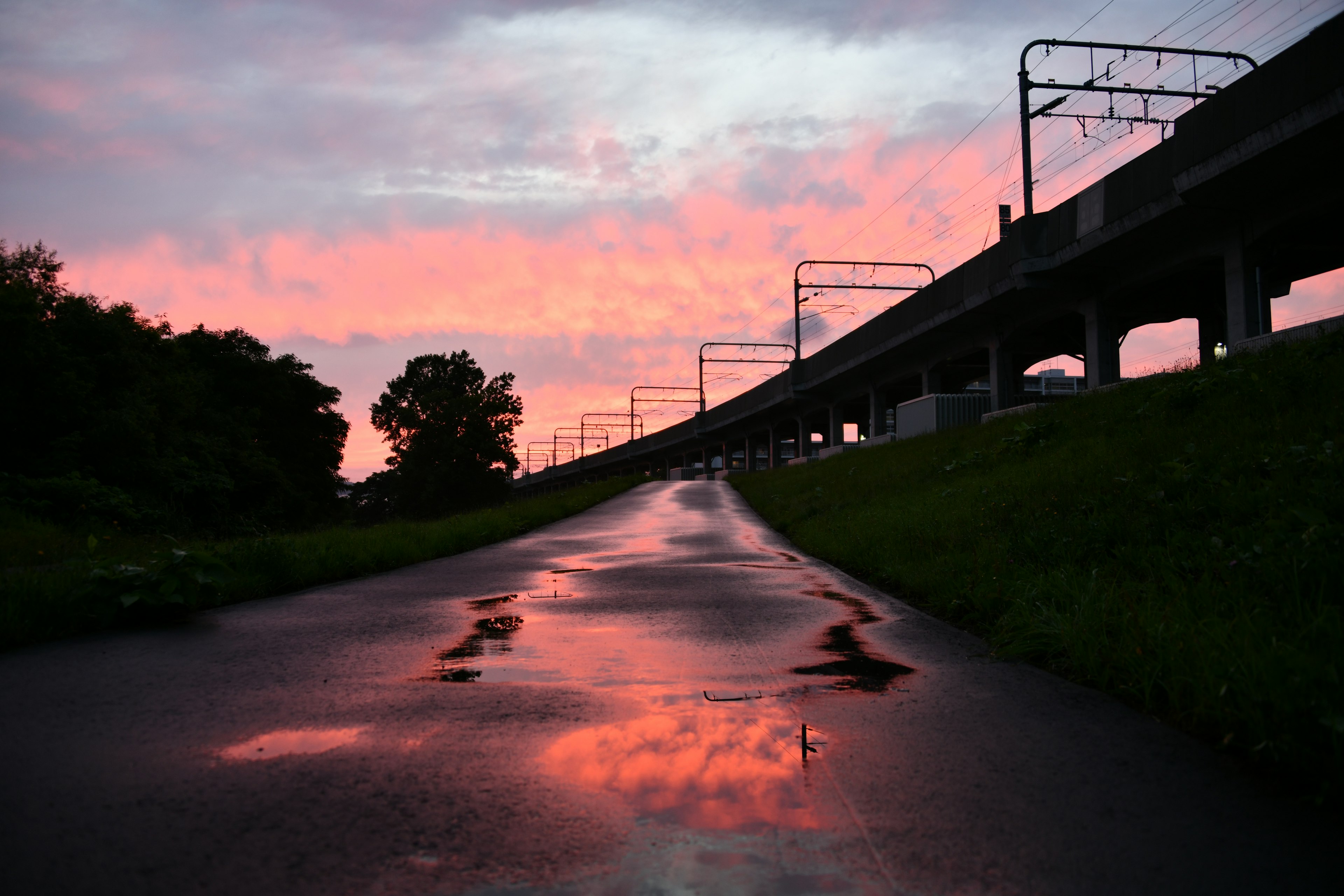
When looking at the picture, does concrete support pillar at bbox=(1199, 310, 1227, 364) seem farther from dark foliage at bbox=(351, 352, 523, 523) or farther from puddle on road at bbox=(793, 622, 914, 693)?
dark foliage at bbox=(351, 352, 523, 523)

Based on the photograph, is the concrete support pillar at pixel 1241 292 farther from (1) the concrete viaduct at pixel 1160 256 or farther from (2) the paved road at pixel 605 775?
(2) the paved road at pixel 605 775

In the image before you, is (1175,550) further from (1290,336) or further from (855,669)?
(1290,336)

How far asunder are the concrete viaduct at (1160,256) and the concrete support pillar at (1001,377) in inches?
2.8

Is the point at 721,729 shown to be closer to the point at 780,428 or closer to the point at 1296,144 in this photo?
the point at 1296,144

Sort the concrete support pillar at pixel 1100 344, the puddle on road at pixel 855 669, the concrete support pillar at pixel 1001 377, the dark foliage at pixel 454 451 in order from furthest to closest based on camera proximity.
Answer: the dark foliage at pixel 454 451 → the concrete support pillar at pixel 1001 377 → the concrete support pillar at pixel 1100 344 → the puddle on road at pixel 855 669

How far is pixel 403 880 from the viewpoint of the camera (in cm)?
262

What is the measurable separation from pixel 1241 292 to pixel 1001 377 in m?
12.7

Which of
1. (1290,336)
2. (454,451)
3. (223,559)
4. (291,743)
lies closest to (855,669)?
(291,743)

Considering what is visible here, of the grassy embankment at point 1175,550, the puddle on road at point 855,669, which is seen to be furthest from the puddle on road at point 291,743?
the grassy embankment at point 1175,550

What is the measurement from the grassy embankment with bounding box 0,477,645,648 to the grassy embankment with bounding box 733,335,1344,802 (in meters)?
6.09

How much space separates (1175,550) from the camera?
7.01 metres

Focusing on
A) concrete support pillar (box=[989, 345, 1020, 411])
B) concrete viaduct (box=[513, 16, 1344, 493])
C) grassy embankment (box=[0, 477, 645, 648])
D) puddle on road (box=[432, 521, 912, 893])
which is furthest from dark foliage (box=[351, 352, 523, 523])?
puddle on road (box=[432, 521, 912, 893])

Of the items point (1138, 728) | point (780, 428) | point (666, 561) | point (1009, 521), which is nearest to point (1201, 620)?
point (1138, 728)

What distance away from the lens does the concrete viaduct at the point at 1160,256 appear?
1748 cm
